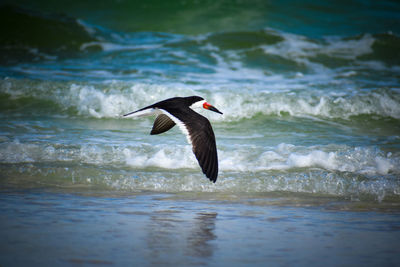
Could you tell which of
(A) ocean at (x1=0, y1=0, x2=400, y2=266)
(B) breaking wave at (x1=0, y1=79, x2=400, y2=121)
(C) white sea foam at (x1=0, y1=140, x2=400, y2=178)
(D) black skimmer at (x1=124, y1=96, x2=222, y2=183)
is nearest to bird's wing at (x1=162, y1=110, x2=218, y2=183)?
(D) black skimmer at (x1=124, y1=96, x2=222, y2=183)

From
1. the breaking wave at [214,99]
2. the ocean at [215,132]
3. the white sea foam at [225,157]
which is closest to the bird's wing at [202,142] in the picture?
the ocean at [215,132]

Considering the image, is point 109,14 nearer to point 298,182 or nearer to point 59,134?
point 59,134

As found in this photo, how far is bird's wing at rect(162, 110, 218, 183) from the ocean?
0.87 feet

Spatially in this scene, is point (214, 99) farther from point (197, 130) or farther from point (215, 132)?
point (197, 130)

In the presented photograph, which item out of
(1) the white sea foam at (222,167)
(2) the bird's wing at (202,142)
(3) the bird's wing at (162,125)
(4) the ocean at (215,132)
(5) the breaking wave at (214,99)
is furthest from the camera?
(5) the breaking wave at (214,99)

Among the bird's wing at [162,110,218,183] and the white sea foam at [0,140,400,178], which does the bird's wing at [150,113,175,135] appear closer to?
the white sea foam at [0,140,400,178]

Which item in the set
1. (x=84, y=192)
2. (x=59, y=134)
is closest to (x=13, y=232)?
(x=84, y=192)

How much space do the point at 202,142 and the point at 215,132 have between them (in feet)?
8.67

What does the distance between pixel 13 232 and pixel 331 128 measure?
17.7 ft

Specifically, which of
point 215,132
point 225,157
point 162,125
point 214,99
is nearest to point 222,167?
point 225,157

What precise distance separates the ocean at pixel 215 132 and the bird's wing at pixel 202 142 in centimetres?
26

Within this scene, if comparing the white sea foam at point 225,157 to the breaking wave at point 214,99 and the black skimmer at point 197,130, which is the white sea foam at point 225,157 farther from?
the breaking wave at point 214,99

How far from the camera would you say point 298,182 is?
14.0 feet

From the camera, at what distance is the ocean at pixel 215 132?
2.74 meters
